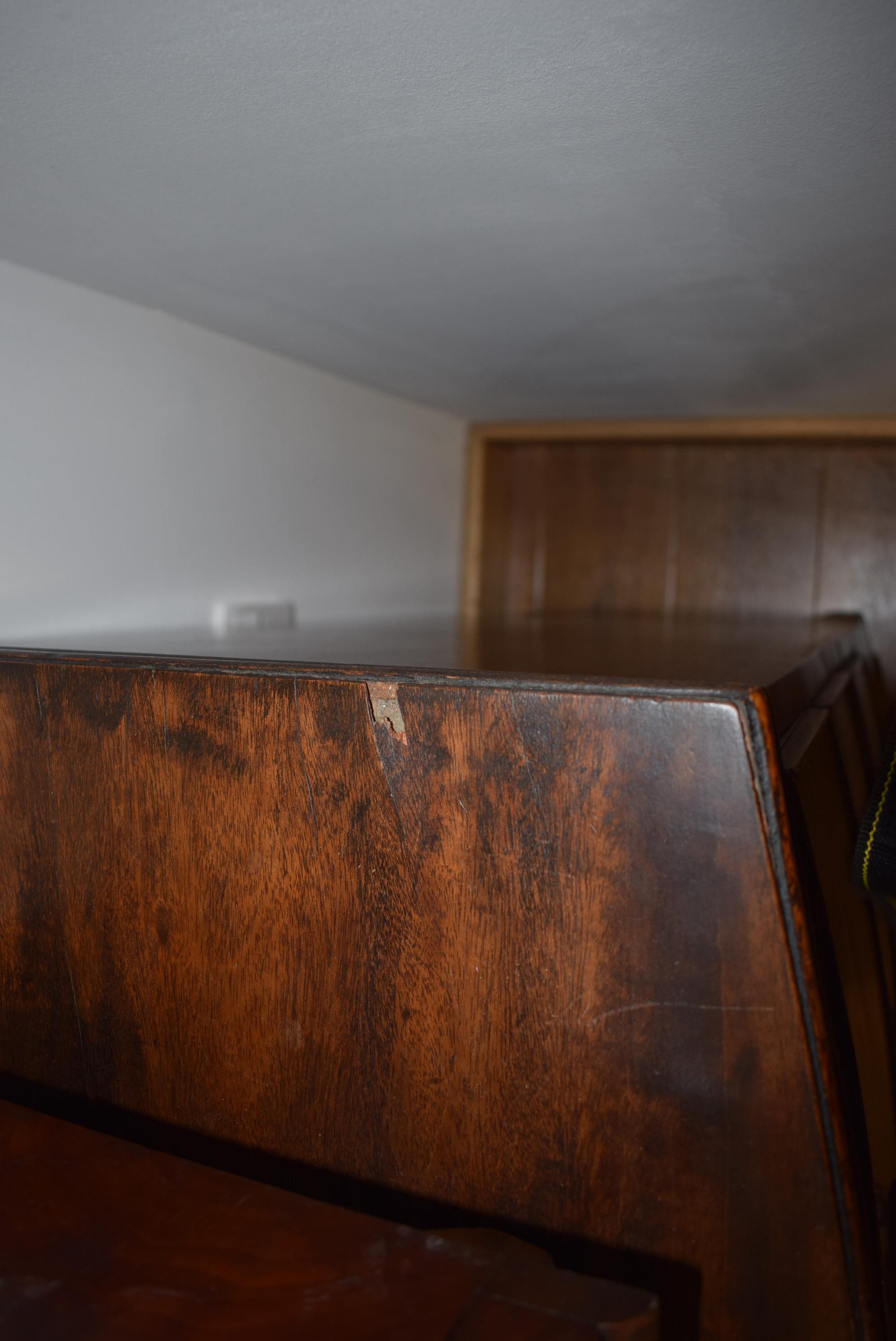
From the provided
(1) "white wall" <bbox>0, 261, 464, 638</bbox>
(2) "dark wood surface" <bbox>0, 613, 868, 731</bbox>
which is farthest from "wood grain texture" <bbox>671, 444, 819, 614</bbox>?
(1) "white wall" <bbox>0, 261, 464, 638</bbox>

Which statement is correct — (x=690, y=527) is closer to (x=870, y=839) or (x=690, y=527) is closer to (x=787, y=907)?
(x=870, y=839)

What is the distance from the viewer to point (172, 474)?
1346 millimetres

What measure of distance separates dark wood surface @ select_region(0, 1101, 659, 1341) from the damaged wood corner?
31cm

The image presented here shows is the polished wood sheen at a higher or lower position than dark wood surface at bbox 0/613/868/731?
lower

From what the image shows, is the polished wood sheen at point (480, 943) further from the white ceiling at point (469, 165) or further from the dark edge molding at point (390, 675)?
the white ceiling at point (469, 165)

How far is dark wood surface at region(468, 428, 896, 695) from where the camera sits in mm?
2131

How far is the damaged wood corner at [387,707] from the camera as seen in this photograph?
664 millimetres

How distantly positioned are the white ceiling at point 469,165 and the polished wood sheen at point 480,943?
0.40 m

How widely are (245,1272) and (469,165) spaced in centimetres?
81

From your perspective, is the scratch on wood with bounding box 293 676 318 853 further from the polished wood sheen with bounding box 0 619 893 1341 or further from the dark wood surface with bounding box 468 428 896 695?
the dark wood surface with bounding box 468 428 896 695

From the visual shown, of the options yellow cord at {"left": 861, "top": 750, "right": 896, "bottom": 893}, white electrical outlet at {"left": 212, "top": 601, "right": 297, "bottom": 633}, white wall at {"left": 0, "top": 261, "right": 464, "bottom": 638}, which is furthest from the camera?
white electrical outlet at {"left": 212, "top": 601, "right": 297, "bottom": 633}

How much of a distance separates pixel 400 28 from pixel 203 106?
0.61ft

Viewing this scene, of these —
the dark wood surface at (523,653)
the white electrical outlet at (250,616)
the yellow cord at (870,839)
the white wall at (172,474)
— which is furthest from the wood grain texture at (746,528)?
the yellow cord at (870,839)

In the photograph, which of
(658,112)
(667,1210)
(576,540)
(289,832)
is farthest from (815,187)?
(576,540)
